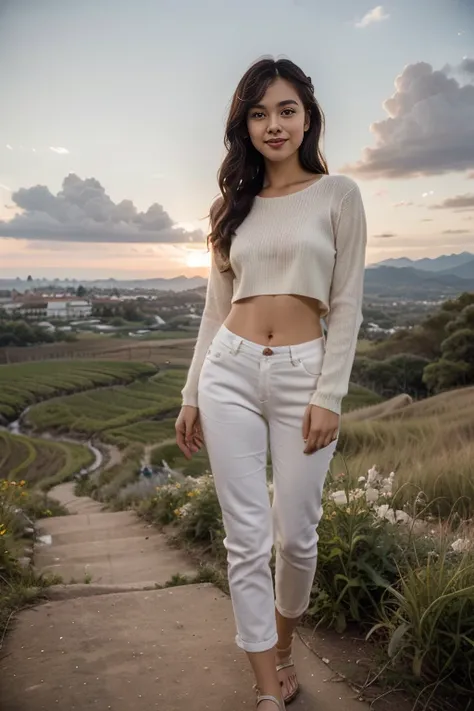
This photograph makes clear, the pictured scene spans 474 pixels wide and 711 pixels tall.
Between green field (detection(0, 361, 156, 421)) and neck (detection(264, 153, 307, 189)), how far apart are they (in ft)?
11.3

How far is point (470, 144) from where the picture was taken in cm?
461

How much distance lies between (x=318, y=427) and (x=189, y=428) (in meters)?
0.40

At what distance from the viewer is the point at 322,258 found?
1.73 m

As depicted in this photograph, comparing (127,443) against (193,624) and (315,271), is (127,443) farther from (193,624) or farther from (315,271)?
(315,271)

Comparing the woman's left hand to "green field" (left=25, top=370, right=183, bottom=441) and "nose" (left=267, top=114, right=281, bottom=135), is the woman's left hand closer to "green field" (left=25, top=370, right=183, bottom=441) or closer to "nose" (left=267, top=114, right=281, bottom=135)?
"nose" (left=267, top=114, right=281, bottom=135)

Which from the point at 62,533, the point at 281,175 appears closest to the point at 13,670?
the point at 281,175

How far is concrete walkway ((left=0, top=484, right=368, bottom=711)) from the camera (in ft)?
6.37

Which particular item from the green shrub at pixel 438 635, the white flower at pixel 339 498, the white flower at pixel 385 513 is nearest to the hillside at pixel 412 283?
the white flower at pixel 339 498

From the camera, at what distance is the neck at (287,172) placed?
1.87 m

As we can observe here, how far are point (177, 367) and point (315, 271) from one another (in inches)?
139

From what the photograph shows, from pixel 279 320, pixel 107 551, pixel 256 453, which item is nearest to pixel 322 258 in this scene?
pixel 279 320

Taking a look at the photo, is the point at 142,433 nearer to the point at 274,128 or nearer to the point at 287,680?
the point at 287,680

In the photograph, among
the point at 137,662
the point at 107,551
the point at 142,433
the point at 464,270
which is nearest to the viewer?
the point at 137,662

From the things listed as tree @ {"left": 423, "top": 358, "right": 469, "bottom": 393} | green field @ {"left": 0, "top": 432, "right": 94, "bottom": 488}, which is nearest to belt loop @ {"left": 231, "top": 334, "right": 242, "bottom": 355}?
green field @ {"left": 0, "top": 432, "right": 94, "bottom": 488}
